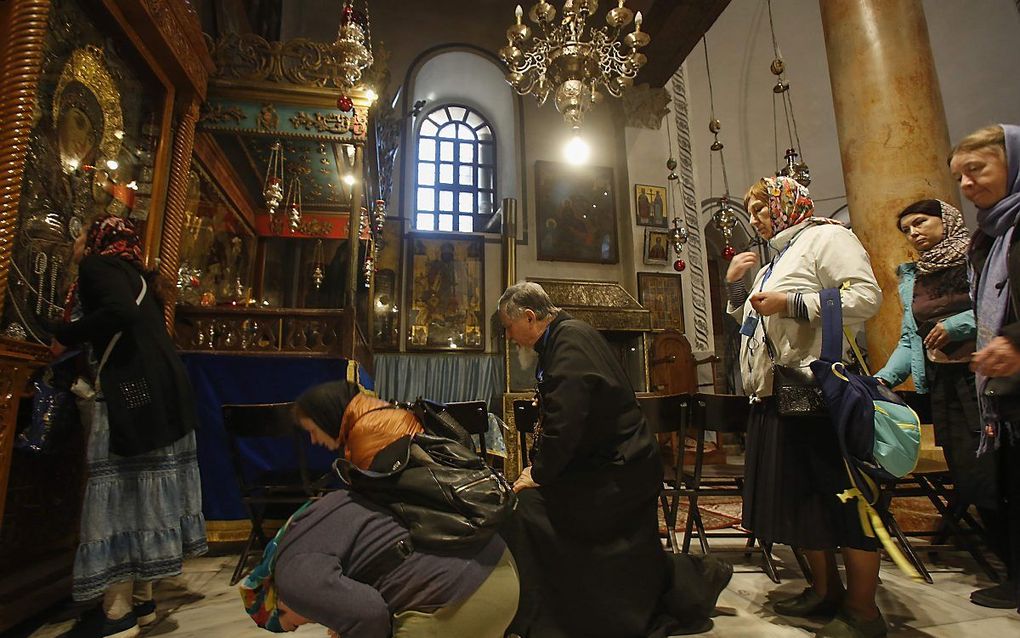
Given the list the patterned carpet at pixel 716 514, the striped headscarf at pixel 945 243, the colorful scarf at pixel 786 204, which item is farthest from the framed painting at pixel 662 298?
the colorful scarf at pixel 786 204

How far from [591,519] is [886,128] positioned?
4.05 meters

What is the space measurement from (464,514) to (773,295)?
1.41m

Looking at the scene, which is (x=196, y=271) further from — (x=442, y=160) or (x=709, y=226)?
(x=709, y=226)

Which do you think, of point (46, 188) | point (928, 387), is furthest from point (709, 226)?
point (46, 188)

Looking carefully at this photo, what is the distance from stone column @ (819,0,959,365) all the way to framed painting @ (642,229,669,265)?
5068 millimetres

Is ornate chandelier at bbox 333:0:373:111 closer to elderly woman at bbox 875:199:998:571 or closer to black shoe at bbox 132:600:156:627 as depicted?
black shoe at bbox 132:600:156:627

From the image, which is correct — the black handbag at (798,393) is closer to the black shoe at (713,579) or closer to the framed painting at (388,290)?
the black shoe at (713,579)

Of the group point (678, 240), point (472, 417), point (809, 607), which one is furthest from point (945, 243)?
point (678, 240)

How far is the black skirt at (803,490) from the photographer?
72.3 inches

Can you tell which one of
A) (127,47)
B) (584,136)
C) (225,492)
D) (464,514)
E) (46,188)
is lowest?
(225,492)

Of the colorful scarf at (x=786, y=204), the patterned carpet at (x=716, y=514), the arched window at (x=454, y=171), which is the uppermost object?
the arched window at (x=454, y=171)

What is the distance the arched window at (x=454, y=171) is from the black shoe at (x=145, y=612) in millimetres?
8781

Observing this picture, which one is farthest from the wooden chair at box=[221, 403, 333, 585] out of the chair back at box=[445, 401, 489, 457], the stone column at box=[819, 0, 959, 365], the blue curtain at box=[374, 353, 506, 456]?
the blue curtain at box=[374, 353, 506, 456]

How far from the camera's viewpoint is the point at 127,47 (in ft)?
10.7
